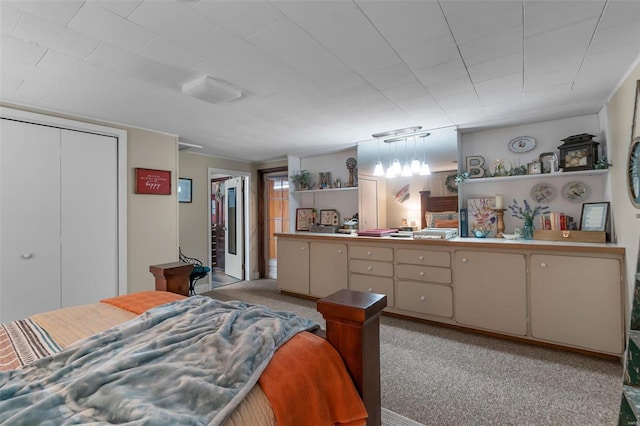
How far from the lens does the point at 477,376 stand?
2.21 metres

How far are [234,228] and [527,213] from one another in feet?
15.8

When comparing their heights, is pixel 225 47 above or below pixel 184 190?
above

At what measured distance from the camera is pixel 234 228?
596cm

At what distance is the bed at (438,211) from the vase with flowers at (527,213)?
1.98 feet

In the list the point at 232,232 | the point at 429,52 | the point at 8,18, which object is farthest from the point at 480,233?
the point at 232,232

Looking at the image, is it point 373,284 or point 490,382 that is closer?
point 490,382

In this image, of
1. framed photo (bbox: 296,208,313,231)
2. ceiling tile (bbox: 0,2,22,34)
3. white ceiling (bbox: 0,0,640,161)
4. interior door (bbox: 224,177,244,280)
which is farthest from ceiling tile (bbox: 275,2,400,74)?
interior door (bbox: 224,177,244,280)

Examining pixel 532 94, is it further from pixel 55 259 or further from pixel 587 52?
pixel 55 259

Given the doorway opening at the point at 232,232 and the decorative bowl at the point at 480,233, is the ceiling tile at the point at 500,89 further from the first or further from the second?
the doorway opening at the point at 232,232

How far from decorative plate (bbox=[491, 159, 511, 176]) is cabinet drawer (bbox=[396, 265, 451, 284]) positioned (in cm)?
126

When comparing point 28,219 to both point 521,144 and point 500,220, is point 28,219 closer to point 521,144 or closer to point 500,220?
point 500,220

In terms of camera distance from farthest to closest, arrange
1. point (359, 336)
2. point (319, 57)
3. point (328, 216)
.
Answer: point (328, 216), point (319, 57), point (359, 336)

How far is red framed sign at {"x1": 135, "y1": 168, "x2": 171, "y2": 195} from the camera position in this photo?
344 centimetres

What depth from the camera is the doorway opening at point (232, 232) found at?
5.61 meters
